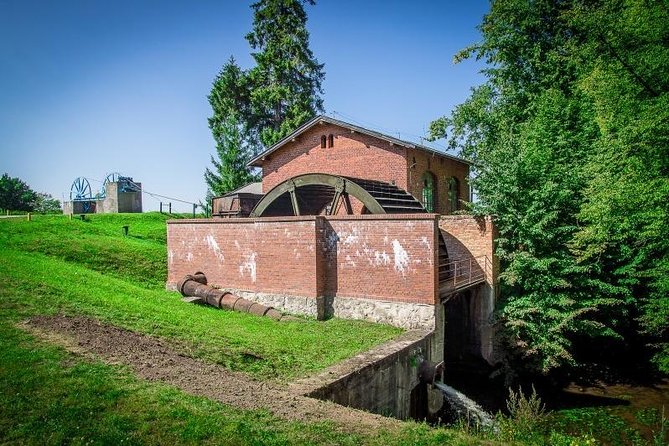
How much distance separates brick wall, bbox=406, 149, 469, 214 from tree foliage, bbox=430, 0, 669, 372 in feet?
6.09

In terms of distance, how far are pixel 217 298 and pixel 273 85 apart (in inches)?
850

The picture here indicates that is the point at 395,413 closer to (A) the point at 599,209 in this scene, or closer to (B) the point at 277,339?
(B) the point at 277,339

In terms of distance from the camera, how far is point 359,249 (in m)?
11.6

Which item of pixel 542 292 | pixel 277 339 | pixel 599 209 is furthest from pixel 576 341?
pixel 277 339

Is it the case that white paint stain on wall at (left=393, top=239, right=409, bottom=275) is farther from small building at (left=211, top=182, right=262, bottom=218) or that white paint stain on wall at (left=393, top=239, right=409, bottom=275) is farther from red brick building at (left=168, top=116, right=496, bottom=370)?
small building at (left=211, top=182, right=262, bottom=218)

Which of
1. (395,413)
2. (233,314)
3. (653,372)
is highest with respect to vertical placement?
(233,314)

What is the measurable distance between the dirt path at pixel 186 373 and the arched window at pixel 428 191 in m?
13.3

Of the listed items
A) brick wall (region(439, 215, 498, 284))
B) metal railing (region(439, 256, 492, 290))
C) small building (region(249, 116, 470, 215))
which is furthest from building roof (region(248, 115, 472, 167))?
metal railing (region(439, 256, 492, 290))

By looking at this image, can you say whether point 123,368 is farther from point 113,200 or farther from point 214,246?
point 113,200

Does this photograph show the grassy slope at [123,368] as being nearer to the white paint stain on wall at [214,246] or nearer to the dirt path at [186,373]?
the dirt path at [186,373]

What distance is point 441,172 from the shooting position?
19.6m

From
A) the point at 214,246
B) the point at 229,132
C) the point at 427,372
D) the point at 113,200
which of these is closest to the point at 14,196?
the point at 113,200

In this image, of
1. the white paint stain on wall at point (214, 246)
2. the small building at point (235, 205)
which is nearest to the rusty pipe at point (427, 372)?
the white paint stain on wall at point (214, 246)

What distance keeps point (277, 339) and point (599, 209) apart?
8290mm
